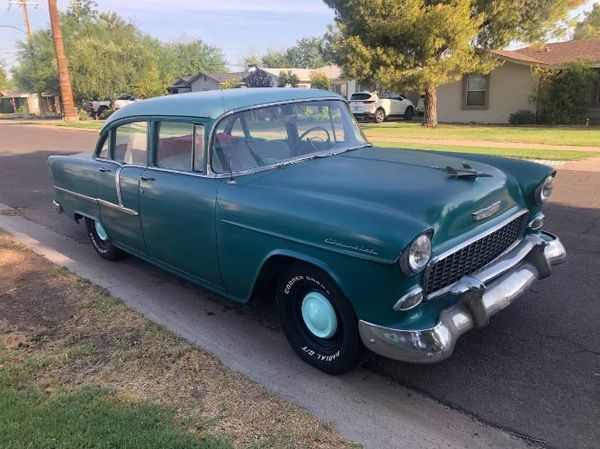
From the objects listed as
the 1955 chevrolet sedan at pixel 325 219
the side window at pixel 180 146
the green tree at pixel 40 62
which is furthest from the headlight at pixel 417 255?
the green tree at pixel 40 62

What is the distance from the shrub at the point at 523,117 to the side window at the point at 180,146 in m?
20.9

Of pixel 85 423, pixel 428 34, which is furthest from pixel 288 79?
pixel 85 423

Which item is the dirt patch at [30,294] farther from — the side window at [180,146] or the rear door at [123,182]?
the side window at [180,146]

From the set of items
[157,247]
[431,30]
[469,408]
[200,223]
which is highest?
[431,30]

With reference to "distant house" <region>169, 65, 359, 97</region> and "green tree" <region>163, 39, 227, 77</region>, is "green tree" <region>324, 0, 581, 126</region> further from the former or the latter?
"green tree" <region>163, 39, 227, 77</region>

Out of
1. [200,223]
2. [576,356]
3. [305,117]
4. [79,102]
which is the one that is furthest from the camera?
[79,102]

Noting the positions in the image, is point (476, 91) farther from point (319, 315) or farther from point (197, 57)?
point (197, 57)

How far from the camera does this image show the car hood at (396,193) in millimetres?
2791

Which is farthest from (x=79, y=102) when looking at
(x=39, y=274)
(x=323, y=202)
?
(x=323, y=202)

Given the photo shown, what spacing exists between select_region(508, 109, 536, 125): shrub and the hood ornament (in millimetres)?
20647

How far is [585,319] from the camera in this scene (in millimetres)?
3820

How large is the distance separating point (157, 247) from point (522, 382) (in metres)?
2.83

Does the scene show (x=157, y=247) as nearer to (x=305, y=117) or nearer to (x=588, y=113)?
(x=305, y=117)

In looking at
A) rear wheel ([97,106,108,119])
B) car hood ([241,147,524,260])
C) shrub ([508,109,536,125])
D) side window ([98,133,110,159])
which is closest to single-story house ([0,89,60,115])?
rear wheel ([97,106,108,119])
